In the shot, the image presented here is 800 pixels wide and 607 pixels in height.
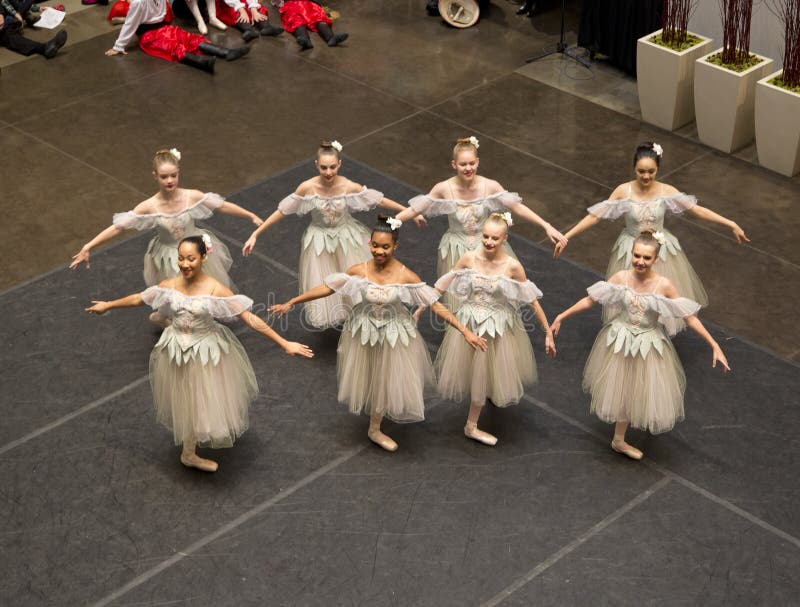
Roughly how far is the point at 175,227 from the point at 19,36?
184 inches

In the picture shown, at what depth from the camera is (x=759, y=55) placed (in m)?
8.49

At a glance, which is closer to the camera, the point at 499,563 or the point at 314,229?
the point at 499,563

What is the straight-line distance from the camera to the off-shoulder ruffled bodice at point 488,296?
5.45 m

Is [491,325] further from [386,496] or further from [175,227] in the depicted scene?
[175,227]

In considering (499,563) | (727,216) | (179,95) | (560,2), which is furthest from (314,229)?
(560,2)

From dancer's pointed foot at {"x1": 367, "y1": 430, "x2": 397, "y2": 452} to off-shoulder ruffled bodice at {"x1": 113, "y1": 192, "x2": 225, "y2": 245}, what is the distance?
4.52 ft

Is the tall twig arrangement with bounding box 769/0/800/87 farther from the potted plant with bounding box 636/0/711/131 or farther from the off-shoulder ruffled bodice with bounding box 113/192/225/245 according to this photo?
the off-shoulder ruffled bodice with bounding box 113/192/225/245

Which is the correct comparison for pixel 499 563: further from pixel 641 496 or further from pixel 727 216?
pixel 727 216

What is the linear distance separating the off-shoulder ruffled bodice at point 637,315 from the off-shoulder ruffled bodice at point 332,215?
141 cm

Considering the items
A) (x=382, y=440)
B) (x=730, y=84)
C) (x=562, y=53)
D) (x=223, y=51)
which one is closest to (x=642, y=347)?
(x=382, y=440)

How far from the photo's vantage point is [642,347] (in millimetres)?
5367

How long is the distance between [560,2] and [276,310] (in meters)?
5.93

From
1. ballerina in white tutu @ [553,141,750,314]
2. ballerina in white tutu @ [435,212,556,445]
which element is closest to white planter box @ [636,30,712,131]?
ballerina in white tutu @ [553,141,750,314]

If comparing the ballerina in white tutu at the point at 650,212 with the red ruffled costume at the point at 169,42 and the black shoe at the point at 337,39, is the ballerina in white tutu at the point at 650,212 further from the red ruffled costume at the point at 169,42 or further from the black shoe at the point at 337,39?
the red ruffled costume at the point at 169,42
